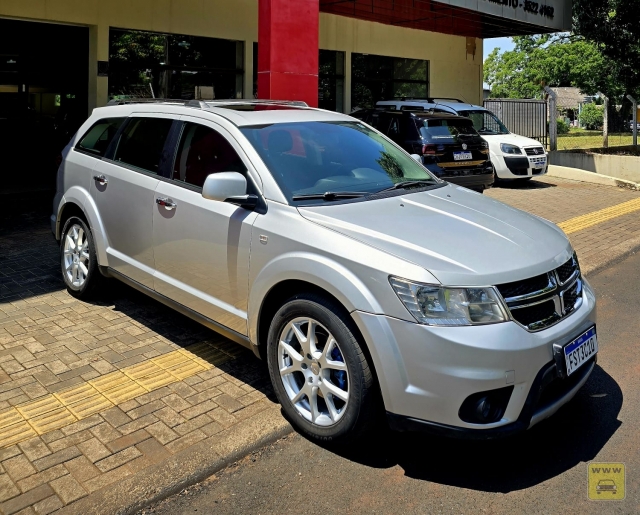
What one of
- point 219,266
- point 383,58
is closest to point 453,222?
point 219,266

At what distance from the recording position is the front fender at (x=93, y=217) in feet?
18.2

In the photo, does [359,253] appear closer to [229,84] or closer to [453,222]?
[453,222]

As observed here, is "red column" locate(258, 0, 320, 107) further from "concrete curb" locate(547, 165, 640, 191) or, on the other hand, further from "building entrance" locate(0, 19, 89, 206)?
"concrete curb" locate(547, 165, 640, 191)

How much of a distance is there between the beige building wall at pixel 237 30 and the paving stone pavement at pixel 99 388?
6429mm

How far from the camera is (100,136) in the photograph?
19.6 feet

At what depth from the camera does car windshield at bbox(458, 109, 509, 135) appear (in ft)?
50.9

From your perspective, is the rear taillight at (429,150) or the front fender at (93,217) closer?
the front fender at (93,217)

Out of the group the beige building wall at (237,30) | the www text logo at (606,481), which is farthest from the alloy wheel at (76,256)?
the beige building wall at (237,30)

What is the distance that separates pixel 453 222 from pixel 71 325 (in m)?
3.28

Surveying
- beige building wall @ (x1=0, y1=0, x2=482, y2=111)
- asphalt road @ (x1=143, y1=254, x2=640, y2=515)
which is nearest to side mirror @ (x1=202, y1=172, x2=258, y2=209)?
asphalt road @ (x1=143, y1=254, x2=640, y2=515)

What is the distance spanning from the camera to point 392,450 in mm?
3738

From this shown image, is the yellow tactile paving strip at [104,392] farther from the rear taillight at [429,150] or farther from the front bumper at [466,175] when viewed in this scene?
the rear taillight at [429,150]

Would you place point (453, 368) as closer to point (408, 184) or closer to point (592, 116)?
point (408, 184)

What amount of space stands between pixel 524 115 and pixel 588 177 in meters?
8.02
